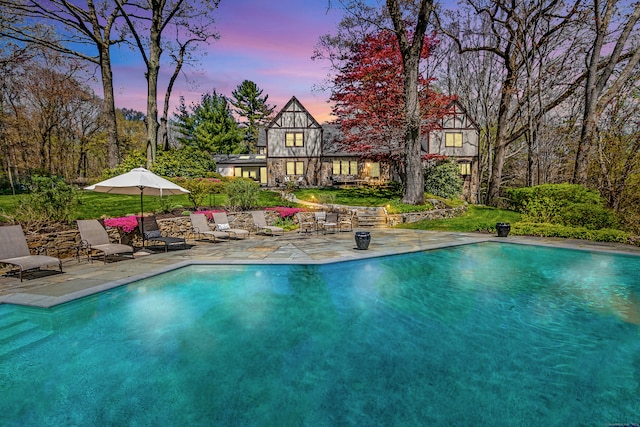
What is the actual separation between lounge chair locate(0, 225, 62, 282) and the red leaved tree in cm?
1933

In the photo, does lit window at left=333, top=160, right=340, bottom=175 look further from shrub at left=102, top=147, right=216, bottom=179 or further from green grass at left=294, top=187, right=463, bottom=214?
shrub at left=102, top=147, right=216, bottom=179

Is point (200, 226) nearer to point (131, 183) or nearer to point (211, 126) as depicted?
point (131, 183)

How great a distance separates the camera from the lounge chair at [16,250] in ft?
24.1

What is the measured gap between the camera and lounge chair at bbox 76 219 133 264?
29.7 ft

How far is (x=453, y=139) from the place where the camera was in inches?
1292

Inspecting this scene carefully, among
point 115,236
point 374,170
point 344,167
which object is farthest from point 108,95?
point 374,170

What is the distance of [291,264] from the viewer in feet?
29.6

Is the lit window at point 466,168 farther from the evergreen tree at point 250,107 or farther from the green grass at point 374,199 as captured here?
the evergreen tree at point 250,107

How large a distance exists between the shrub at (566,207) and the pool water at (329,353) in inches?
248

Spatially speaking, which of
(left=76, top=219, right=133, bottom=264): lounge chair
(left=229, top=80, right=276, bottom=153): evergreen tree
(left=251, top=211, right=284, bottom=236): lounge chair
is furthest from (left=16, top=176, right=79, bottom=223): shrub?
(left=229, top=80, right=276, bottom=153): evergreen tree

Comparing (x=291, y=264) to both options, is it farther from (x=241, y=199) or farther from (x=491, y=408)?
(x=241, y=199)

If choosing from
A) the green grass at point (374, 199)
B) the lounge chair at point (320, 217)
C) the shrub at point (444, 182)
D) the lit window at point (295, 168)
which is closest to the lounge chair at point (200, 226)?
the lounge chair at point (320, 217)

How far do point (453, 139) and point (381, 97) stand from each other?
1366 cm

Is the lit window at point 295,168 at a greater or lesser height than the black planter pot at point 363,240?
greater
